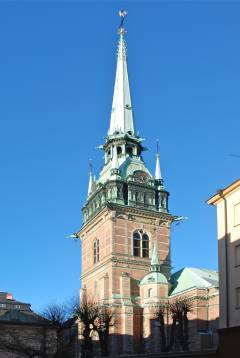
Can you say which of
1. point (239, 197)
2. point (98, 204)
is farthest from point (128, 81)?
point (239, 197)

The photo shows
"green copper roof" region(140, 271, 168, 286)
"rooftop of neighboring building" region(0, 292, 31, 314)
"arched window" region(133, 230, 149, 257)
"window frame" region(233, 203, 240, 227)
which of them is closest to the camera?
"window frame" region(233, 203, 240, 227)

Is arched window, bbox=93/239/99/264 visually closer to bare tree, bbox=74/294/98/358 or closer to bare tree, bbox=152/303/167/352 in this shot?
bare tree, bbox=152/303/167/352

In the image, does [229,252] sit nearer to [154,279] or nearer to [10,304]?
[154,279]

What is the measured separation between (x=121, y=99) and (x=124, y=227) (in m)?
22.1

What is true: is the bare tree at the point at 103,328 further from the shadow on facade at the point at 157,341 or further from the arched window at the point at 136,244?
the arched window at the point at 136,244

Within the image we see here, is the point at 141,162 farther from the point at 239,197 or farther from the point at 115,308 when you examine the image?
the point at 239,197

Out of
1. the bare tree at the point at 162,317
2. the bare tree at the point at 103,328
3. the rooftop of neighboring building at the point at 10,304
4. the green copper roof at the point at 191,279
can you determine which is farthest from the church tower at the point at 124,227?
the rooftop of neighboring building at the point at 10,304

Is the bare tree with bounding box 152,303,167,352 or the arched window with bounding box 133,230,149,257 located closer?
the bare tree with bounding box 152,303,167,352

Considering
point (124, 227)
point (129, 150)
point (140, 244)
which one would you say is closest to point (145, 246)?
point (140, 244)

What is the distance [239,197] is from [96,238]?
45467 millimetres

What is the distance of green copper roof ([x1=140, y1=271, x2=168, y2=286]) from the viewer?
73812 millimetres

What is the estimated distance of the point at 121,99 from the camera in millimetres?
91375

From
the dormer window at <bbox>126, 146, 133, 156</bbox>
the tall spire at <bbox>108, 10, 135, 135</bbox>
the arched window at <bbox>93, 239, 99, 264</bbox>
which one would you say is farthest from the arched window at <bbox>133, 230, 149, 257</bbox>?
the tall spire at <bbox>108, 10, 135, 135</bbox>

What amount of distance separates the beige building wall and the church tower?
34740 mm
